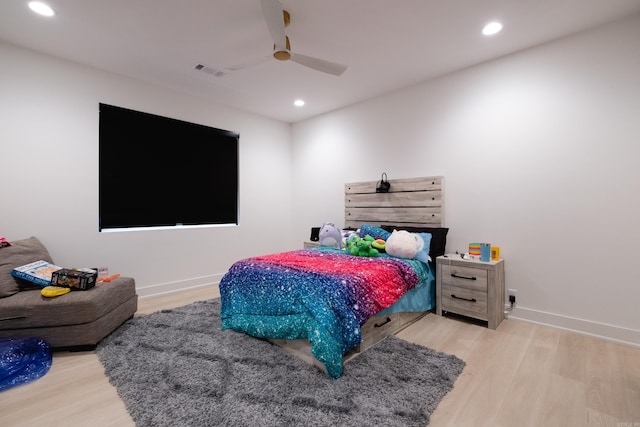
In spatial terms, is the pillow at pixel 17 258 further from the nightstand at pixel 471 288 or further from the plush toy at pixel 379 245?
the nightstand at pixel 471 288

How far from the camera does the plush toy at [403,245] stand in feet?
9.46

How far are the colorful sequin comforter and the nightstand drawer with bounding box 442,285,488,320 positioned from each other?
1.07 feet

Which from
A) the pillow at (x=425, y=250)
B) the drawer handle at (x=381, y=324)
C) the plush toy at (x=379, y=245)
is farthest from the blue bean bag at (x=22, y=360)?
the pillow at (x=425, y=250)

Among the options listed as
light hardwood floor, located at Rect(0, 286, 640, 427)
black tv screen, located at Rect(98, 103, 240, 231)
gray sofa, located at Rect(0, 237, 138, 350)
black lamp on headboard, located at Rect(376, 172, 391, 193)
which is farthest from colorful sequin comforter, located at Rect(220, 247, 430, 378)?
black tv screen, located at Rect(98, 103, 240, 231)

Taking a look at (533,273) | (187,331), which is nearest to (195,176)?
(187,331)

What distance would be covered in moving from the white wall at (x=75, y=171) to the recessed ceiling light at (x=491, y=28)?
11.4 feet

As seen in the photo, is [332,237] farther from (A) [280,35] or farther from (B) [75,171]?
(B) [75,171]

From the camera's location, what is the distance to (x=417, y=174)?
12.0ft

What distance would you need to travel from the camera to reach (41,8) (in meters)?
2.26

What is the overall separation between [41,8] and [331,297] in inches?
127

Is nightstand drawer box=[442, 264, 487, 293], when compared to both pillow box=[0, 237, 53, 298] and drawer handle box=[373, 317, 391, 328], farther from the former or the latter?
pillow box=[0, 237, 53, 298]

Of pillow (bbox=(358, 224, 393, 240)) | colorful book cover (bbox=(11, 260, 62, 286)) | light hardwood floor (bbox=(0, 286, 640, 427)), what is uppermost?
pillow (bbox=(358, 224, 393, 240))

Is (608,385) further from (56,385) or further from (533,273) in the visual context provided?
(56,385)

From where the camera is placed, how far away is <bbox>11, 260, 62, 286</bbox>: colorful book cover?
2.36m
